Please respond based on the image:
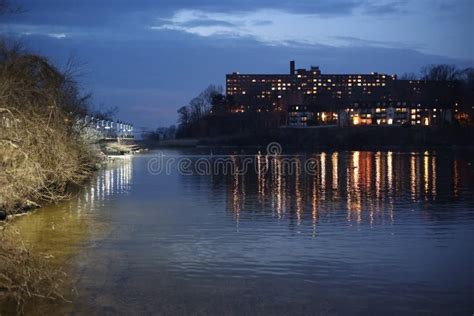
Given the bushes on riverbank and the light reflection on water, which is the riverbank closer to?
the light reflection on water

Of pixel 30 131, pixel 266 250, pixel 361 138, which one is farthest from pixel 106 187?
pixel 361 138

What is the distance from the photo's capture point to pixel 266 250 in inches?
712

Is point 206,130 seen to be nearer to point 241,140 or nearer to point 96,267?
point 241,140

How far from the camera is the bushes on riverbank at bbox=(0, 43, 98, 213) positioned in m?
14.5

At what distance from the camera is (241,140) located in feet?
517

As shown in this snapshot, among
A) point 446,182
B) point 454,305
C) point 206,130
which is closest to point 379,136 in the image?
point 206,130

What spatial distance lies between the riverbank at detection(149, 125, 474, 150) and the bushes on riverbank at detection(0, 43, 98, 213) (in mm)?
105745

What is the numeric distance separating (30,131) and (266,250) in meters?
7.12

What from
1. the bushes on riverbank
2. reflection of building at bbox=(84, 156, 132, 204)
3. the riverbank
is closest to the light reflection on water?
reflection of building at bbox=(84, 156, 132, 204)

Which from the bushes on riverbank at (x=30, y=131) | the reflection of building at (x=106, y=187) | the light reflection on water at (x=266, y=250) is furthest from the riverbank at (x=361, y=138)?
the bushes on riverbank at (x=30, y=131)

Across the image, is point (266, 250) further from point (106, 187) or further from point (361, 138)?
point (361, 138)

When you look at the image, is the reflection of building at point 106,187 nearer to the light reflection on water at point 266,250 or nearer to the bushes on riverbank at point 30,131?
the light reflection on water at point 266,250

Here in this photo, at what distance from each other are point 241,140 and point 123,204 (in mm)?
127749

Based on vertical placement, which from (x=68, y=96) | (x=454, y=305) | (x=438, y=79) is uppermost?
(x=438, y=79)
